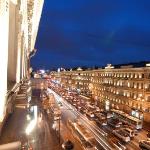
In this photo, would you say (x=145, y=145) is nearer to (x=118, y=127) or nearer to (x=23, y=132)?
(x=118, y=127)

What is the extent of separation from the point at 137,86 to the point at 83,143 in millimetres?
30431

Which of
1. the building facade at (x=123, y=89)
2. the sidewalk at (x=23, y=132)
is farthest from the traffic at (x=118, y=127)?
the sidewalk at (x=23, y=132)

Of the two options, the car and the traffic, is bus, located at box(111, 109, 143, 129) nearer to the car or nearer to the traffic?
the traffic

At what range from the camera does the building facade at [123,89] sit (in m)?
60.2

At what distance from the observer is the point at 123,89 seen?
72.4 meters

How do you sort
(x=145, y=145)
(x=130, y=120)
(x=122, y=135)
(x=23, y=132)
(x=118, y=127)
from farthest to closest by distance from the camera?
1. (x=130, y=120)
2. (x=118, y=127)
3. (x=122, y=135)
4. (x=145, y=145)
5. (x=23, y=132)

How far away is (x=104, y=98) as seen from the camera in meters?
87.3

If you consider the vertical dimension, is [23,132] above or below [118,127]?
above

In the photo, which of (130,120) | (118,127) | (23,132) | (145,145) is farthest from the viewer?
(130,120)

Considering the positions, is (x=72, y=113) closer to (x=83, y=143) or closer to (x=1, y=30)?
(x=83, y=143)

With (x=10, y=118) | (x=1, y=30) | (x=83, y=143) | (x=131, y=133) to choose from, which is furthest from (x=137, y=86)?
(x=1, y=30)

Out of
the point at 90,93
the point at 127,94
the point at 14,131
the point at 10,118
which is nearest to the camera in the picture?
the point at 14,131

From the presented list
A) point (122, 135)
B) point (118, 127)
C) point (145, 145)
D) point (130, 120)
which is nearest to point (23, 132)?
point (145, 145)

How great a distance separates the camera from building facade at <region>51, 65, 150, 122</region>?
197 ft
